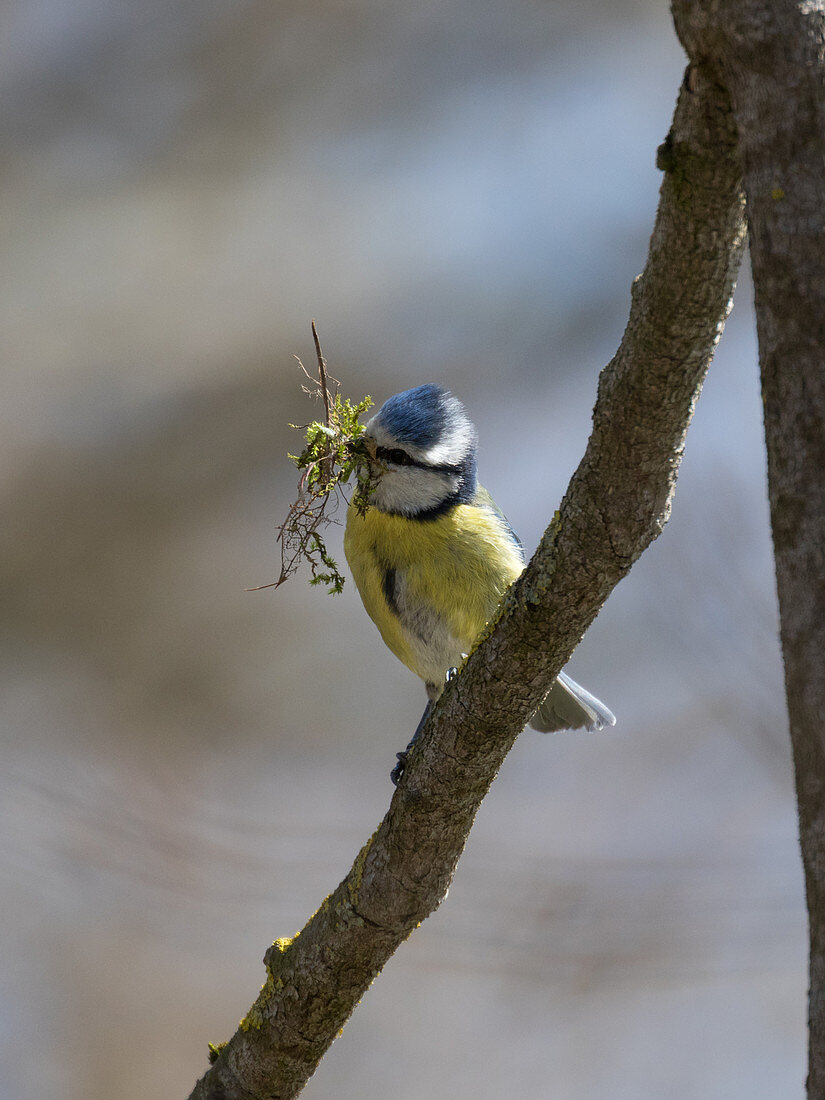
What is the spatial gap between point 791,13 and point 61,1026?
5.51 meters

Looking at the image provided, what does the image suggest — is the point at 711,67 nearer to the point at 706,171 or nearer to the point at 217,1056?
the point at 706,171

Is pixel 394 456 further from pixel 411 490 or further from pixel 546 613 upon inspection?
pixel 546 613

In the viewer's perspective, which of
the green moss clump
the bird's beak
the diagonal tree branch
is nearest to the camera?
the diagonal tree branch

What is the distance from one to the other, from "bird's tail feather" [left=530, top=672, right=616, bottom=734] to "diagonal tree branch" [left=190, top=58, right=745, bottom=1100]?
3.00 feet

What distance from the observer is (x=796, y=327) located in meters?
0.70

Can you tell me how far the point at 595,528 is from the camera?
117 cm

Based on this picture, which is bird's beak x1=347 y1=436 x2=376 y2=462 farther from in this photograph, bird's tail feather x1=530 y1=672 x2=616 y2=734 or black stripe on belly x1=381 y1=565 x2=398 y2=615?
bird's tail feather x1=530 y1=672 x2=616 y2=734

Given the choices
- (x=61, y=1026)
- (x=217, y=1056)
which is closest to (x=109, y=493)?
(x=61, y=1026)

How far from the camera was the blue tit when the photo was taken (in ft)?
7.69

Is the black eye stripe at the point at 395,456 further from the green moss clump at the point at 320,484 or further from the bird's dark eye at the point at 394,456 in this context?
the green moss clump at the point at 320,484

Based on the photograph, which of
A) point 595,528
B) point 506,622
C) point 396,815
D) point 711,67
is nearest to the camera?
point 711,67

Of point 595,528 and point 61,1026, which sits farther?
point 61,1026

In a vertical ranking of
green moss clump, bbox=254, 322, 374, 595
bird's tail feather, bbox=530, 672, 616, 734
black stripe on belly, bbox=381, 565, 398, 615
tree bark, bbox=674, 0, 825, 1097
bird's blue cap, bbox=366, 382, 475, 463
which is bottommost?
tree bark, bbox=674, 0, 825, 1097

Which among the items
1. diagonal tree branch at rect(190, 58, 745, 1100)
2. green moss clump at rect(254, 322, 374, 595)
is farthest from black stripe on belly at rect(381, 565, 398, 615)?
diagonal tree branch at rect(190, 58, 745, 1100)
